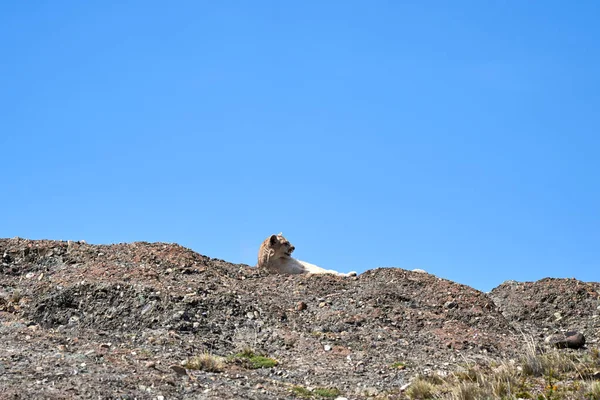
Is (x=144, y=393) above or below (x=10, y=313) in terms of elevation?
below

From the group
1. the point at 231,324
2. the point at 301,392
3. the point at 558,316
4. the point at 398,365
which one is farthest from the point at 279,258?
the point at 301,392

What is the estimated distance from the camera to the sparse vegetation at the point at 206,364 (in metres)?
11.2

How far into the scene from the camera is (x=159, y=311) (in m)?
14.4

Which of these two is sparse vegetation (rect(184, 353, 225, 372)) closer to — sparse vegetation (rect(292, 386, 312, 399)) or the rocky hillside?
the rocky hillside

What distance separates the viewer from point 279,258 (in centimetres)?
2069

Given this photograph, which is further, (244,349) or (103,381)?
(244,349)

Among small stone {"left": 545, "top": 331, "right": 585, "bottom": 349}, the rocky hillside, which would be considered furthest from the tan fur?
small stone {"left": 545, "top": 331, "right": 585, "bottom": 349}

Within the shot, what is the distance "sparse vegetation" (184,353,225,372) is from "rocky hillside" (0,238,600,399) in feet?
0.14

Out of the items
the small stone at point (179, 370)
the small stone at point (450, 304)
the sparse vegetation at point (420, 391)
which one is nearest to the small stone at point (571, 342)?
the small stone at point (450, 304)

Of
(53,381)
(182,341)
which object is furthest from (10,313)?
(53,381)

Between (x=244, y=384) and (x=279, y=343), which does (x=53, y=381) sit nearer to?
(x=244, y=384)

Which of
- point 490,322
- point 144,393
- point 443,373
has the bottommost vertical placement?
point 144,393

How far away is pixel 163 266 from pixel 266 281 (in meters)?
2.47

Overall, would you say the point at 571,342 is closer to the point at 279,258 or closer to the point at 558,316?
the point at 558,316
